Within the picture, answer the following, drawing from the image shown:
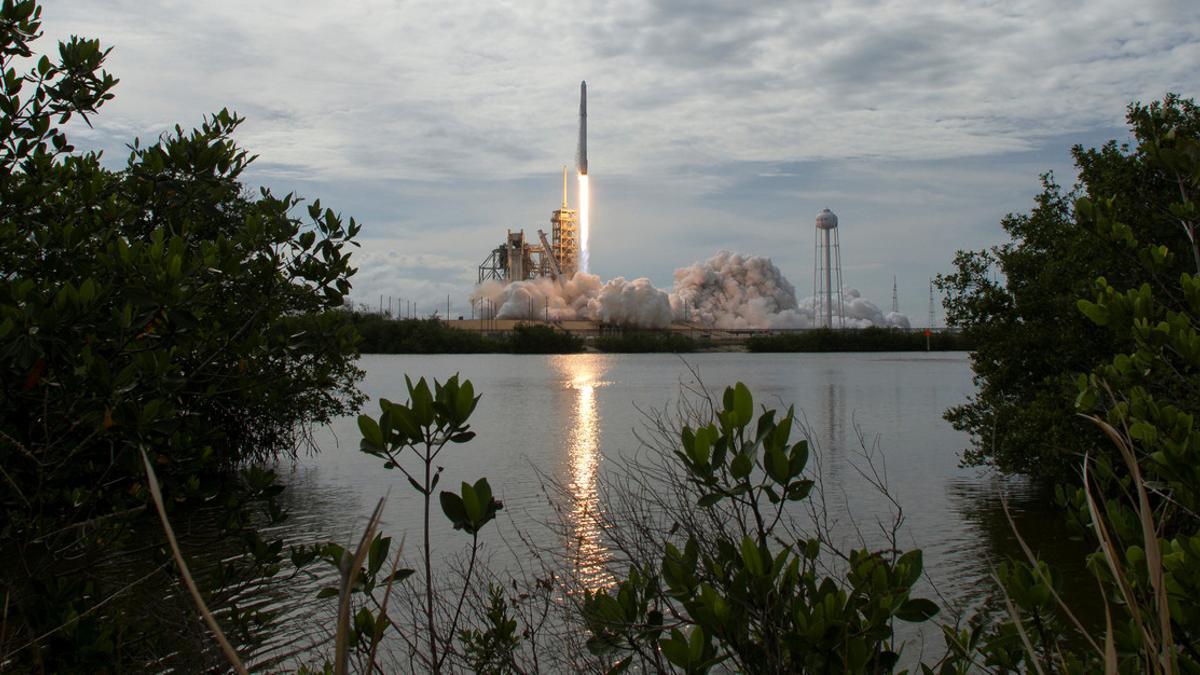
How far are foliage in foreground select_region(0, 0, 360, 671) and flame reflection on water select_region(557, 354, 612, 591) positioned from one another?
6.40 feet

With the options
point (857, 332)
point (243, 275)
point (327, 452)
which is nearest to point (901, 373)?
point (327, 452)

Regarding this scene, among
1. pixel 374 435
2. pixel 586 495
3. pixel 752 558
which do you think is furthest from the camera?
pixel 586 495

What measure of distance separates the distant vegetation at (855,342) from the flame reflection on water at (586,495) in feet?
208

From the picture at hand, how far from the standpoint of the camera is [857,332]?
367 ft

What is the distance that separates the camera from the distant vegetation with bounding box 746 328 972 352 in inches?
4205

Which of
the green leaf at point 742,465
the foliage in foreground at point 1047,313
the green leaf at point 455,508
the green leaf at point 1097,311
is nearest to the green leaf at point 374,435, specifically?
the green leaf at point 455,508

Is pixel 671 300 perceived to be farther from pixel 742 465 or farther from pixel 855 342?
pixel 742 465

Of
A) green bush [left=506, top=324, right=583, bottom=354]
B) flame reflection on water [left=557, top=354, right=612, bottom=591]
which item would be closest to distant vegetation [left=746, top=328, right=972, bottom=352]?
green bush [left=506, top=324, right=583, bottom=354]

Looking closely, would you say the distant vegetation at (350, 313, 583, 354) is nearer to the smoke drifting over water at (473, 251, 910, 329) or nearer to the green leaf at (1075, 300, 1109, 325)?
the smoke drifting over water at (473, 251, 910, 329)

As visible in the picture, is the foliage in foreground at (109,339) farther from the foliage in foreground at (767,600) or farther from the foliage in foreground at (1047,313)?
the foliage in foreground at (1047,313)

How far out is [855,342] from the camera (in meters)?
109

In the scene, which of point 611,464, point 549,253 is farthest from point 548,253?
point 611,464

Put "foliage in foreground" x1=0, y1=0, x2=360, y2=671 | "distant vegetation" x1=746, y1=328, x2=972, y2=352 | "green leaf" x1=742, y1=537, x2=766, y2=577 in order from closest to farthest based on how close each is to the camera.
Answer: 1. "green leaf" x1=742, y1=537, x2=766, y2=577
2. "foliage in foreground" x1=0, y1=0, x2=360, y2=671
3. "distant vegetation" x1=746, y1=328, x2=972, y2=352

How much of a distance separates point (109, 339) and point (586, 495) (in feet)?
43.9
